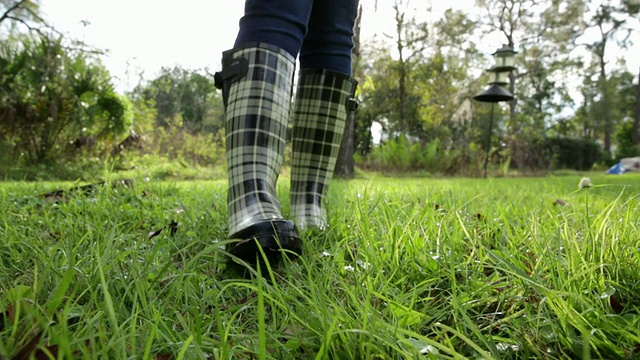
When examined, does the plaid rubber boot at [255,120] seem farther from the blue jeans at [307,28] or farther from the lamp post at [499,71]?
the lamp post at [499,71]

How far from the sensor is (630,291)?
0.62 metres

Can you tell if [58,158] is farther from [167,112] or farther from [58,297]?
[167,112]

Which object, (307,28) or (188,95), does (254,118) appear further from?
(188,95)

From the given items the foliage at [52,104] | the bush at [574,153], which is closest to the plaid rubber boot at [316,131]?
the foliage at [52,104]

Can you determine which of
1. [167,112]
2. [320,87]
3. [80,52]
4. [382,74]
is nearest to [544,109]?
[382,74]

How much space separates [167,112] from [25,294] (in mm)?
33948

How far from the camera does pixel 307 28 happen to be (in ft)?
3.74

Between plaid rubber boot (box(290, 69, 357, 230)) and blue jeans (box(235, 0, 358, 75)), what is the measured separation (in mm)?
44

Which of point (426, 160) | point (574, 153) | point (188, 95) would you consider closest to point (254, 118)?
point (426, 160)

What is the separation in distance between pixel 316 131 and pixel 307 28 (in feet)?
0.95

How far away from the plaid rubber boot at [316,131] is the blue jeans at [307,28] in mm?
44

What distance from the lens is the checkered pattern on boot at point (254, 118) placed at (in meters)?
0.99

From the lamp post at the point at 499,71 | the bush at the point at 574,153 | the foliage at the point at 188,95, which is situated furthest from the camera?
the foliage at the point at 188,95

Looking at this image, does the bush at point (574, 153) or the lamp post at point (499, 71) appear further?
the bush at point (574, 153)
